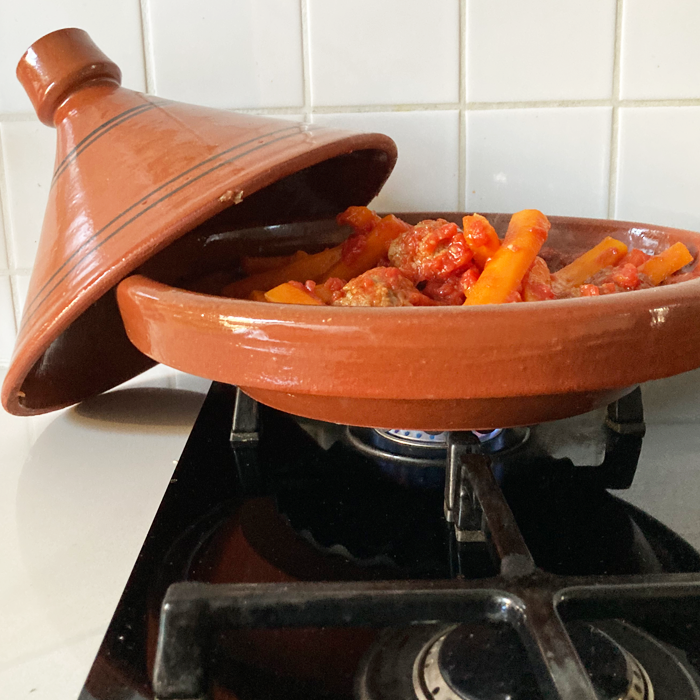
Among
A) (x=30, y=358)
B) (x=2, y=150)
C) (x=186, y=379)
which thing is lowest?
(x=186, y=379)

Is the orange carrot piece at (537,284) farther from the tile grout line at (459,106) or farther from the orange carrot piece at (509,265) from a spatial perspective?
the tile grout line at (459,106)

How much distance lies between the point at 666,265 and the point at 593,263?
5cm

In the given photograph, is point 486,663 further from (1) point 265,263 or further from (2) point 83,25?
(2) point 83,25

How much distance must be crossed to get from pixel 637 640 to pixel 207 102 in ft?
2.15

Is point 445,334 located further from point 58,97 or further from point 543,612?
point 58,97

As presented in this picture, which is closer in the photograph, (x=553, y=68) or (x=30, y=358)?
(x=30, y=358)

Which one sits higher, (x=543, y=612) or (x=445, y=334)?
(x=445, y=334)

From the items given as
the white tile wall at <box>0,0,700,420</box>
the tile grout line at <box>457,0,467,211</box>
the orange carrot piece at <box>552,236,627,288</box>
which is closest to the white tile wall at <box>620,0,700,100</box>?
the white tile wall at <box>0,0,700,420</box>

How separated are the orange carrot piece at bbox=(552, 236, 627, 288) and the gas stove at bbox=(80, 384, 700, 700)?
0.13 meters

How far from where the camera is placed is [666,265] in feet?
Result: 1.57

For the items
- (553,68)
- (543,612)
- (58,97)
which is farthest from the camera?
(553,68)

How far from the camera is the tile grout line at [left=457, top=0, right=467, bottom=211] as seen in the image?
0.67 meters

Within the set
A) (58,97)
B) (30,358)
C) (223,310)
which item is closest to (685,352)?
(223,310)

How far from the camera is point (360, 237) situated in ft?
1.73
